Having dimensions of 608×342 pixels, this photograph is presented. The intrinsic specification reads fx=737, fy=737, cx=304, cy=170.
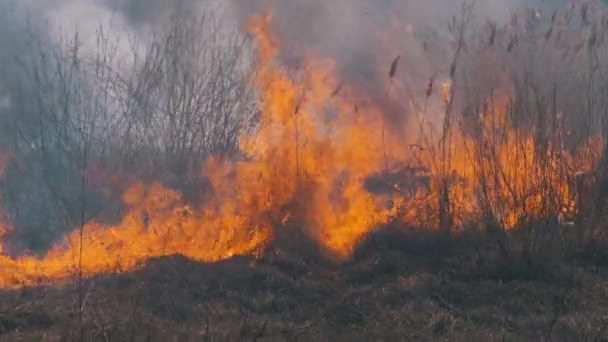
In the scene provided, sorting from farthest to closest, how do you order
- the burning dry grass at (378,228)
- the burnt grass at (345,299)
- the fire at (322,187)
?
the fire at (322,187) → the burning dry grass at (378,228) → the burnt grass at (345,299)

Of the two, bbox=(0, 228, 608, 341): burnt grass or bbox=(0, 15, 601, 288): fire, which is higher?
bbox=(0, 15, 601, 288): fire

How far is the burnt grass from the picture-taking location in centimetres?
769

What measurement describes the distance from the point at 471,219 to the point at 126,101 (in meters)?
12.6

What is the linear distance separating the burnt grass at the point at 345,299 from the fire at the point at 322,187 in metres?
0.50

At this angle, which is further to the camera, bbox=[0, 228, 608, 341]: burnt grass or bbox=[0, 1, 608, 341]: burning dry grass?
bbox=[0, 1, 608, 341]: burning dry grass

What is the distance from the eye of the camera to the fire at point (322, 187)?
33.9ft

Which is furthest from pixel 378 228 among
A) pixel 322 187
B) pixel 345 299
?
pixel 345 299

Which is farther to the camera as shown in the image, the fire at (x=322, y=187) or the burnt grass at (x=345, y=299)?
the fire at (x=322, y=187)

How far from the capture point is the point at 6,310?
28.3 feet

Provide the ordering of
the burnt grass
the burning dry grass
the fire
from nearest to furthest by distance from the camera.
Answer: the burnt grass
the burning dry grass
the fire

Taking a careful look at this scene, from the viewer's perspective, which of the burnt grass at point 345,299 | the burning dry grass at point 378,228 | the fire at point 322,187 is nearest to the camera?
the burnt grass at point 345,299

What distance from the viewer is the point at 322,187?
11.9 meters

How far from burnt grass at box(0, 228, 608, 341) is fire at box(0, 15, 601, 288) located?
0.50m

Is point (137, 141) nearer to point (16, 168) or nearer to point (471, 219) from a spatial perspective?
point (16, 168)
